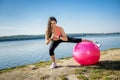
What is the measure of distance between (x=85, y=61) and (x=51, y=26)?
2238 millimetres

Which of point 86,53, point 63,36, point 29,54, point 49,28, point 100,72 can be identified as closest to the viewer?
point 100,72

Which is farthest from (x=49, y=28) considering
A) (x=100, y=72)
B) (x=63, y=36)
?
(x=100, y=72)

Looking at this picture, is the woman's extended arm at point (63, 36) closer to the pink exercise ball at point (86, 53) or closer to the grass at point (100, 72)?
the pink exercise ball at point (86, 53)

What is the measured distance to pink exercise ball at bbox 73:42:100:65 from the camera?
7.79 meters

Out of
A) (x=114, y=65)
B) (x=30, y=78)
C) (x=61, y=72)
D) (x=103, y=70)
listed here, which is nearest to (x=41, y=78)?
(x=30, y=78)

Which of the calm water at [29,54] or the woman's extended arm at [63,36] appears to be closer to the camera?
the woman's extended arm at [63,36]

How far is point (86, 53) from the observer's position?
7.77m

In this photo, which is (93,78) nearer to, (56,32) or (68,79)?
(68,79)

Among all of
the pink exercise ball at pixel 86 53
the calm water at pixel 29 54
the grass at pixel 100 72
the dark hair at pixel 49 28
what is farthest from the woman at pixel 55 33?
the calm water at pixel 29 54

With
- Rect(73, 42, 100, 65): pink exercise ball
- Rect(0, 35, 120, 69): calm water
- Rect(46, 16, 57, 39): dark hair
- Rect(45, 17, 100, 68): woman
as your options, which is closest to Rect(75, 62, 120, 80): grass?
Rect(73, 42, 100, 65): pink exercise ball

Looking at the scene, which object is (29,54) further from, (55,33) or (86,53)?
(86,53)

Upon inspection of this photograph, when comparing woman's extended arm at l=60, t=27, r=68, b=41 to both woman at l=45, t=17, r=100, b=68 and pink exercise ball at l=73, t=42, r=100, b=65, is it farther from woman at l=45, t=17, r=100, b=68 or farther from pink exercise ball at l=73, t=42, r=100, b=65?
pink exercise ball at l=73, t=42, r=100, b=65

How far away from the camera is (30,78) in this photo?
7.06 metres

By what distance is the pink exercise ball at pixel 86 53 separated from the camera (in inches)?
307
